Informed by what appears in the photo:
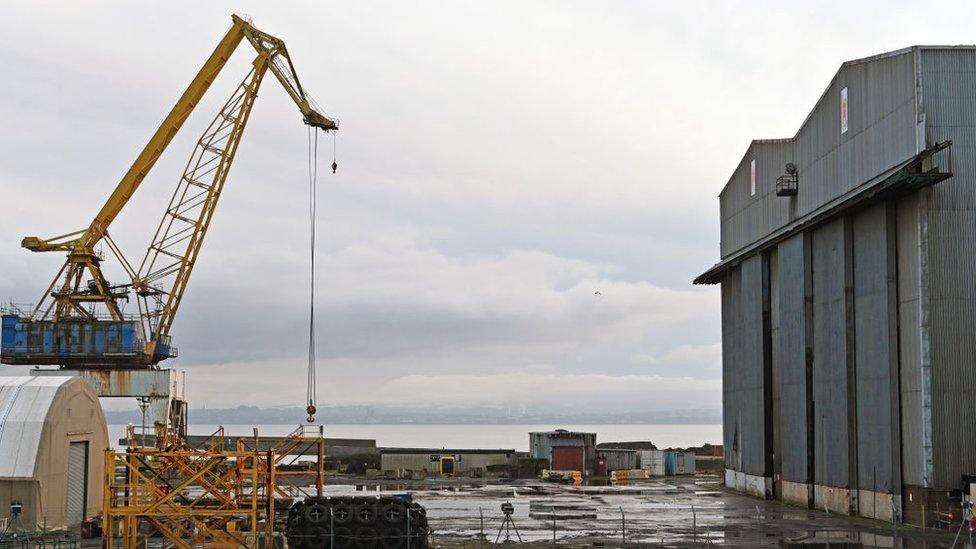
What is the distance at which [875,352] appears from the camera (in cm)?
5116

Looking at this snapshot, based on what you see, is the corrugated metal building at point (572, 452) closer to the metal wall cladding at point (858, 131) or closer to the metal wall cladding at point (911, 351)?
the metal wall cladding at point (858, 131)

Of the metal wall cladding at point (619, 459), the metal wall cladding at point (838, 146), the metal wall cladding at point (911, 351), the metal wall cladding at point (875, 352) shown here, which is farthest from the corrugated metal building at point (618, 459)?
the metal wall cladding at point (911, 351)

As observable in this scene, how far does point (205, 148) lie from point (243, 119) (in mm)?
3767

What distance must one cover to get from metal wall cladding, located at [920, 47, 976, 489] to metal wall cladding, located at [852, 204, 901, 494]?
282 centimetres

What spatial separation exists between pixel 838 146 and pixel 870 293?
863 cm

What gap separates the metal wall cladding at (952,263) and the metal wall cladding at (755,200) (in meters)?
16.6

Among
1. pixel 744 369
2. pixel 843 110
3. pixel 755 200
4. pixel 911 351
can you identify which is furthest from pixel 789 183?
pixel 911 351

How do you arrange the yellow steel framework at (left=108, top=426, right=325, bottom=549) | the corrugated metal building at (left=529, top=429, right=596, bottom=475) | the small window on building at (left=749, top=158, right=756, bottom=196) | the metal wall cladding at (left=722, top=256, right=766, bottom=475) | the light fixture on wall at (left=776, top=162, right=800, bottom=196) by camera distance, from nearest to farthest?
the yellow steel framework at (left=108, top=426, right=325, bottom=549)
the light fixture on wall at (left=776, top=162, right=800, bottom=196)
the metal wall cladding at (left=722, top=256, right=766, bottom=475)
the small window on building at (left=749, top=158, right=756, bottom=196)
the corrugated metal building at (left=529, top=429, right=596, bottom=475)

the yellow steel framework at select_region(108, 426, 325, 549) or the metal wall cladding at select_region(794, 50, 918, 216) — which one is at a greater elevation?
the metal wall cladding at select_region(794, 50, 918, 216)

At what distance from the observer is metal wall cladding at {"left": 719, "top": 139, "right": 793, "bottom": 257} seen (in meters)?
65.8

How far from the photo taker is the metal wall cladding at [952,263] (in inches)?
1812

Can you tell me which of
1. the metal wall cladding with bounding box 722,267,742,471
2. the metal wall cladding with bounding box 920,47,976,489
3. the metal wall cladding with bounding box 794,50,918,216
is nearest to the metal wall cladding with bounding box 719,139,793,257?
the metal wall cladding with bounding box 722,267,742,471

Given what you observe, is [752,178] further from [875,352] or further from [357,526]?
Answer: [357,526]

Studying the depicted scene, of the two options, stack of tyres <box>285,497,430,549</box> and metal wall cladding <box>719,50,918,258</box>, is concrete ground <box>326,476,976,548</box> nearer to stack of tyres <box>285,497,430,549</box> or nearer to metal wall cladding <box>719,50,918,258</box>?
stack of tyres <box>285,497,430,549</box>
